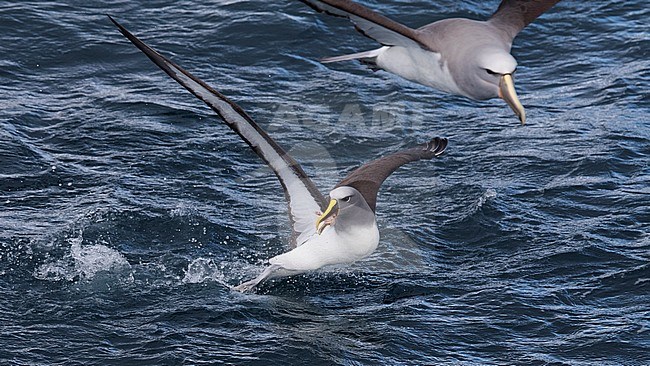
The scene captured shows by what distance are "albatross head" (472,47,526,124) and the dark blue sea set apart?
A: 311cm

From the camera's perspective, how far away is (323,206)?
1255 cm

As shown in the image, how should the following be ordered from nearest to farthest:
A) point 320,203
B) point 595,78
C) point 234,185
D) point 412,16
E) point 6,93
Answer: point 320,203, point 234,185, point 6,93, point 595,78, point 412,16

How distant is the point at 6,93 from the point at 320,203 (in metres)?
6.76

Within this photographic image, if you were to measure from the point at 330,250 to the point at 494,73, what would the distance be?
3100 millimetres

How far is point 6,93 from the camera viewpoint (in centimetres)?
1744

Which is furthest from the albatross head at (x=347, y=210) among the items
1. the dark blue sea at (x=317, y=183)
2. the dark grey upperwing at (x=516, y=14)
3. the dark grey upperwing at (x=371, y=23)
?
the dark grey upperwing at (x=516, y=14)

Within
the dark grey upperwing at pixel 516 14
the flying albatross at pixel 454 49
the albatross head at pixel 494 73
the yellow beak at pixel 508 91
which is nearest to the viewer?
the yellow beak at pixel 508 91

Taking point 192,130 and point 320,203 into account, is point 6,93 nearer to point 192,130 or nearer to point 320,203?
point 192,130

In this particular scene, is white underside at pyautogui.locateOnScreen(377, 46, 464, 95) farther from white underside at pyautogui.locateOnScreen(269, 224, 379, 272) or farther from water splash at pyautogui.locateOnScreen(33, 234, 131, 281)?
water splash at pyautogui.locateOnScreen(33, 234, 131, 281)

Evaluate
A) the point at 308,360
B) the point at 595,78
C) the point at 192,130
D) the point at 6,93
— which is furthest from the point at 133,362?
the point at 595,78

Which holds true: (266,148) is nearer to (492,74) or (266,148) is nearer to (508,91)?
(492,74)

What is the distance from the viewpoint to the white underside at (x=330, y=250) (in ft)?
38.6

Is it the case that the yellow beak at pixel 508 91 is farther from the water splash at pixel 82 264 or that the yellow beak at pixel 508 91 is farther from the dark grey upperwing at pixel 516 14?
the water splash at pixel 82 264

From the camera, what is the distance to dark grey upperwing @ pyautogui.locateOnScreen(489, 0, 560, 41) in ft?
34.8
